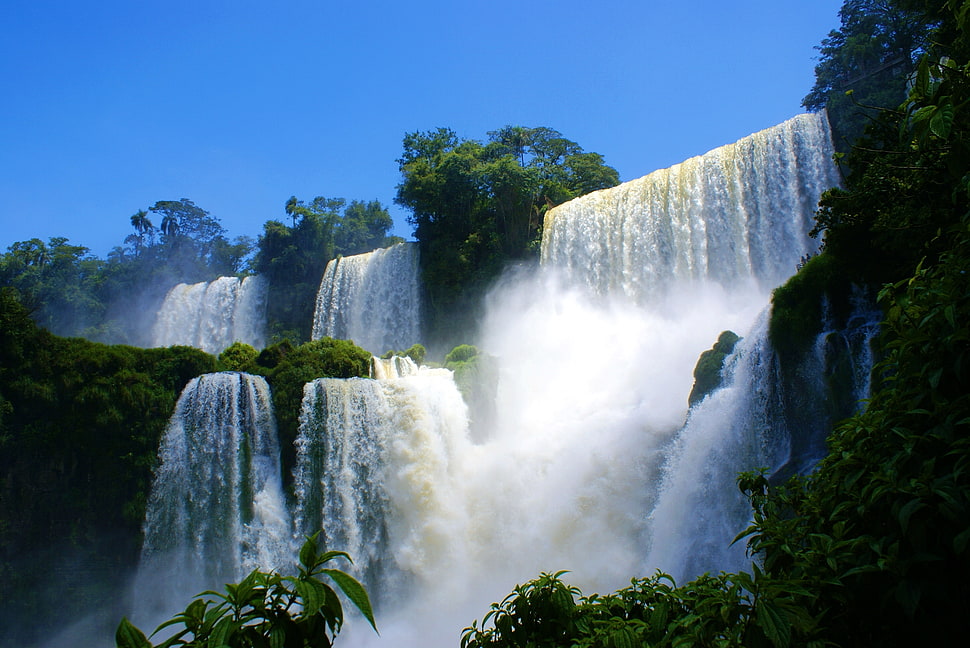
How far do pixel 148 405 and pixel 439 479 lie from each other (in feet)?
26.1

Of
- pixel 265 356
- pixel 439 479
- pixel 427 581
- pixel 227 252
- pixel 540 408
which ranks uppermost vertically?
pixel 227 252

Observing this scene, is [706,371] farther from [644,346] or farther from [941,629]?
[941,629]

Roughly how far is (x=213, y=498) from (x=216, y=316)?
68.9ft

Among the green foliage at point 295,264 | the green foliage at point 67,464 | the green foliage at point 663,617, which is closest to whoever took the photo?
the green foliage at point 663,617

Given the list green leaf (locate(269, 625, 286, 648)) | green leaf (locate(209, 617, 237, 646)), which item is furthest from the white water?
green leaf (locate(209, 617, 237, 646))

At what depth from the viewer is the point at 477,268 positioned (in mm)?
27938

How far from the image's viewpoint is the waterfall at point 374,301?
94.1 feet

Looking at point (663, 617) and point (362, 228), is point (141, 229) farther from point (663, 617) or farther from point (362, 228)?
point (663, 617)

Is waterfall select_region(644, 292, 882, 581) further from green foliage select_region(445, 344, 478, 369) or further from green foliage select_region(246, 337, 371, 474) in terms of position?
green foliage select_region(246, 337, 371, 474)

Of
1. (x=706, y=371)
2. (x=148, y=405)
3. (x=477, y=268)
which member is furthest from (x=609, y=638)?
(x=477, y=268)

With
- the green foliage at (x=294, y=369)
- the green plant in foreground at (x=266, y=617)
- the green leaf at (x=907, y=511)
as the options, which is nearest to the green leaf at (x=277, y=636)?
the green plant in foreground at (x=266, y=617)

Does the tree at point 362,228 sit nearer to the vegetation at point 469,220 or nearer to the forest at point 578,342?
the forest at point 578,342

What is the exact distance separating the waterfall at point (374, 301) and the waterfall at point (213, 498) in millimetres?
12314

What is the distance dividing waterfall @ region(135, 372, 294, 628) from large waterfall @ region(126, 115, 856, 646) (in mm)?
196
